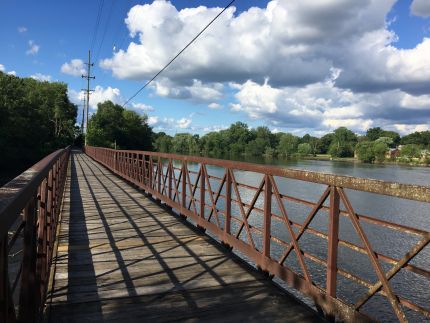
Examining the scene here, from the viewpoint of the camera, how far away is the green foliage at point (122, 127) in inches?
3071

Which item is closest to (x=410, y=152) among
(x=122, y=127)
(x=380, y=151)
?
(x=380, y=151)

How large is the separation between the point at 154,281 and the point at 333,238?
6.36 ft

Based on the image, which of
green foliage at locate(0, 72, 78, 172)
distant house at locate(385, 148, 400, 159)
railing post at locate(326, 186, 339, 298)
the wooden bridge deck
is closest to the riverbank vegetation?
distant house at locate(385, 148, 400, 159)

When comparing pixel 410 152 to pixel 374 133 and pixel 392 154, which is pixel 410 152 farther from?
pixel 374 133

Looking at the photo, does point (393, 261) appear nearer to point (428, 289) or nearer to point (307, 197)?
point (428, 289)

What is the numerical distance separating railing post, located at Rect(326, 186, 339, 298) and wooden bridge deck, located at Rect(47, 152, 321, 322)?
→ 0.33 meters

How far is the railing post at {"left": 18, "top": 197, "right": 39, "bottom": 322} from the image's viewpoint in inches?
99.7

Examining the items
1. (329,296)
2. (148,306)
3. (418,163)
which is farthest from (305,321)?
(418,163)

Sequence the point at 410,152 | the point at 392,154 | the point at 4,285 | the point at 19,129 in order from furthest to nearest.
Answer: the point at 392,154, the point at 410,152, the point at 19,129, the point at 4,285

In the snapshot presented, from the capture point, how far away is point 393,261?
109 inches

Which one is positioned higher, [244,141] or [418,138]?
[418,138]

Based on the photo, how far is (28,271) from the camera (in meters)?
2.56

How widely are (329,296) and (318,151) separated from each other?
123 m

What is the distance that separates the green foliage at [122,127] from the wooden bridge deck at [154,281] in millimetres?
64349
